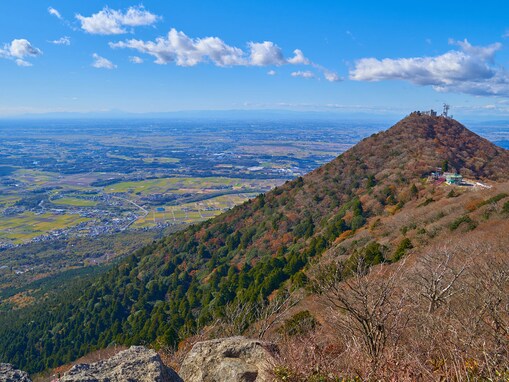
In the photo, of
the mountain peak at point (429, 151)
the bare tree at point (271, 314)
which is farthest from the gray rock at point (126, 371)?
the mountain peak at point (429, 151)

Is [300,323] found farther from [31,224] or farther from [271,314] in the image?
[31,224]

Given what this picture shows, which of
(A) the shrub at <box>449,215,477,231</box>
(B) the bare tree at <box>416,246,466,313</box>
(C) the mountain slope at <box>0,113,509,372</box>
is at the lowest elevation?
(C) the mountain slope at <box>0,113,509,372</box>

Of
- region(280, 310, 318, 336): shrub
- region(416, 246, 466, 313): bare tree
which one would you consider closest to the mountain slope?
region(280, 310, 318, 336): shrub

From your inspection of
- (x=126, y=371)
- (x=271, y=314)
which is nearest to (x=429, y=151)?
(x=271, y=314)

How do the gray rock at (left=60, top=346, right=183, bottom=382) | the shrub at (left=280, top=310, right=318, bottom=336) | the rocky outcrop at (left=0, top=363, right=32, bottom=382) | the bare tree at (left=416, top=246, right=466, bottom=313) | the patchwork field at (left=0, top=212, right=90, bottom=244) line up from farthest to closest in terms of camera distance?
1. the patchwork field at (left=0, top=212, right=90, bottom=244)
2. the shrub at (left=280, top=310, right=318, bottom=336)
3. the bare tree at (left=416, top=246, right=466, bottom=313)
4. the rocky outcrop at (left=0, top=363, right=32, bottom=382)
5. the gray rock at (left=60, top=346, right=183, bottom=382)

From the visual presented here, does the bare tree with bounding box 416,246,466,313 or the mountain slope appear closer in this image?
the bare tree with bounding box 416,246,466,313

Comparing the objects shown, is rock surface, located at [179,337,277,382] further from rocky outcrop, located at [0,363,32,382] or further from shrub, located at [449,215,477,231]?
shrub, located at [449,215,477,231]

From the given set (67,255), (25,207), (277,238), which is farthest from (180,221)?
(277,238)
